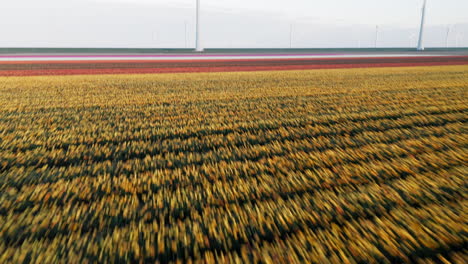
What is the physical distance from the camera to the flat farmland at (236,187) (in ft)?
3.50

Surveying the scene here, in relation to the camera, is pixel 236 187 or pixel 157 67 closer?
pixel 236 187

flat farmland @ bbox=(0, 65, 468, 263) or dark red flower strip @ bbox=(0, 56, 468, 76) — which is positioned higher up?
dark red flower strip @ bbox=(0, 56, 468, 76)

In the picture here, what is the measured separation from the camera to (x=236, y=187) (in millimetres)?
1505

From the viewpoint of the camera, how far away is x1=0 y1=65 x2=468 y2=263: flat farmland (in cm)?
107

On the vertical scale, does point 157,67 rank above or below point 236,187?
above

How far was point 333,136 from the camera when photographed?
7.64 ft

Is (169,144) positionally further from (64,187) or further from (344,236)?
(344,236)

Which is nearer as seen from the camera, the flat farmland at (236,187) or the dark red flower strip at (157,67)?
the flat farmland at (236,187)

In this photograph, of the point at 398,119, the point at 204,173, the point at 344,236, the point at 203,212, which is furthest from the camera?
the point at 398,119

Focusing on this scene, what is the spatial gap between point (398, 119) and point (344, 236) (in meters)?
2.06

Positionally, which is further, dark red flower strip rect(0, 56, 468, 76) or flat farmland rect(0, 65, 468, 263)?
dark red flower strip rect(0, 56, 468, 76)

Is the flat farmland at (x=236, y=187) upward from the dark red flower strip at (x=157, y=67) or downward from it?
downward

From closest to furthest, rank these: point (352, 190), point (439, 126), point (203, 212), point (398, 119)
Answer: point (203, 212) < point (352, 190) < point (439, 126) < point (398, 119)

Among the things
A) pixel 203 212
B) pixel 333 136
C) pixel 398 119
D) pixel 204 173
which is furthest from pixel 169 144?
pixel 398 119
